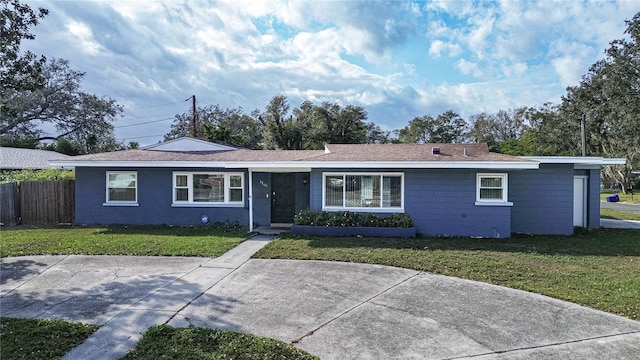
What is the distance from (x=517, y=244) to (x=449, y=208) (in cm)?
213

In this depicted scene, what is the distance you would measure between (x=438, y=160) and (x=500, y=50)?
607 centimetres

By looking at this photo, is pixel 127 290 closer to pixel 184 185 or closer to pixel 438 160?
pixel 184 185

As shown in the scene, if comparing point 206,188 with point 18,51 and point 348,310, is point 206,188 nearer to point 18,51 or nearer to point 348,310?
point 18,51

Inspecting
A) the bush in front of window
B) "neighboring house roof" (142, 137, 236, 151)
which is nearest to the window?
the bush in front of window

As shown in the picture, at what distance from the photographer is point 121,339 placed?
15.0ft

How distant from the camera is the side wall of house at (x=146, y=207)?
13344mm

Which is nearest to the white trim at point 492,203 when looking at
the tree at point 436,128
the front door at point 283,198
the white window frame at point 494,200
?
the white window frame at point 494,200

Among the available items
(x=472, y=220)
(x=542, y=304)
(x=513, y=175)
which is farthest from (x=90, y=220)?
(x=513, y=175)

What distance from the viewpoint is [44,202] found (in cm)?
1426

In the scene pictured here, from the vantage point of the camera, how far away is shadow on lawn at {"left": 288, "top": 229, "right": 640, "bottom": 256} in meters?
9.91

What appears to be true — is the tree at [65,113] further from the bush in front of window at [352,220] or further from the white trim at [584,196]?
the white trim at [584,196]

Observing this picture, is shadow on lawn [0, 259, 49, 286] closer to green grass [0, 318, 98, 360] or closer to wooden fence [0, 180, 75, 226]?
green grass [0, 318, 98, 360]

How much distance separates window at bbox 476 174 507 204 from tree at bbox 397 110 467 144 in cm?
3807

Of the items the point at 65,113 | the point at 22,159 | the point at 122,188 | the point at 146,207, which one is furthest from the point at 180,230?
the point at 65,113
